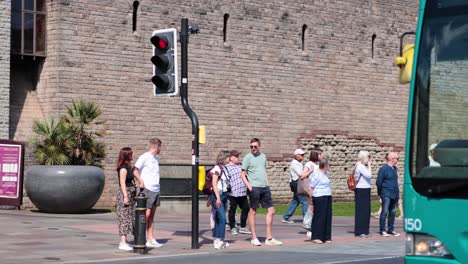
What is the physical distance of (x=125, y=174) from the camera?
16.3 metres

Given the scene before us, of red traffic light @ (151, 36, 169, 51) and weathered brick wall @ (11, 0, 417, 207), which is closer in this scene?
red traffic light @ (151, 36, 169, 51)

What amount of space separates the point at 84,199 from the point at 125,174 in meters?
8.71

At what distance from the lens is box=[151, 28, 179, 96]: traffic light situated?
54.9 feet


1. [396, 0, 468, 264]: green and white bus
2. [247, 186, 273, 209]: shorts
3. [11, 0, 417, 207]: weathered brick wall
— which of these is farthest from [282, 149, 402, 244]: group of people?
[396, 0, 468, 264]: green and white bus

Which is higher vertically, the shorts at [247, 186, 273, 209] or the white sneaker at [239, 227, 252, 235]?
the shorts at [247, 186, 273, 209]

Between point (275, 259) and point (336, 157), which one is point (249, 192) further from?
point (336, 157)

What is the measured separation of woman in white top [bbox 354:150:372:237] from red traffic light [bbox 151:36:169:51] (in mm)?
5292

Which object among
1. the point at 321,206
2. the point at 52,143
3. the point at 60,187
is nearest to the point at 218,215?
the point at 321,206

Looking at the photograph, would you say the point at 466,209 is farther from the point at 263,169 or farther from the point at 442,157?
the point at 263,169

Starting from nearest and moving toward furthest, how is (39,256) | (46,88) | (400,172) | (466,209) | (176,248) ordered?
1. (466,209)
2. (39,256)
3. (176,248)
4. (46,88)
5. (400,172)

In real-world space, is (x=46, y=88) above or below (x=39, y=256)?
above

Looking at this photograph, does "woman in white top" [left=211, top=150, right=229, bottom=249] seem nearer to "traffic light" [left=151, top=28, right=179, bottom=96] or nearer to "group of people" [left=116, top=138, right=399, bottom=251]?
"group of people" [left=116, top=138, right=399, bottom=251]

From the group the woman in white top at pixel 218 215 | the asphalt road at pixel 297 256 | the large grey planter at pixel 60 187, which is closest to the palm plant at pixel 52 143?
the large grey planter at pixel 60 187

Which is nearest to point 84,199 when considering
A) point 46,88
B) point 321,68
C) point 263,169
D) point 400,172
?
point 46,88
